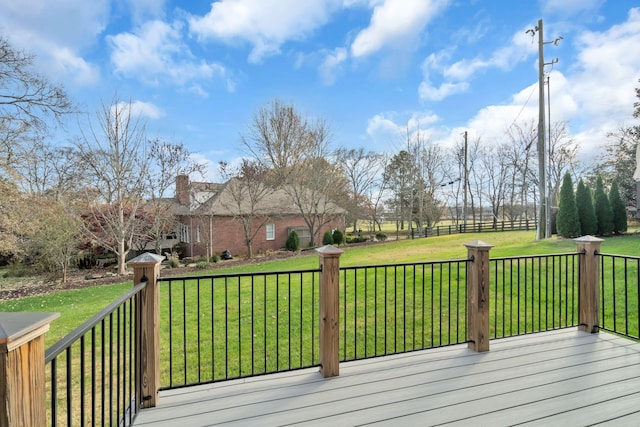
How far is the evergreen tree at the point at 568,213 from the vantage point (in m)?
12.2

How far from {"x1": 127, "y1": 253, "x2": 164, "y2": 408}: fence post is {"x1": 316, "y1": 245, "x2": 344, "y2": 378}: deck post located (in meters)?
1.23

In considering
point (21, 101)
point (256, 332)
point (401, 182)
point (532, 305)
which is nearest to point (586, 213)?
point (532, 305)

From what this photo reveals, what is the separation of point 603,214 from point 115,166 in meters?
18.4

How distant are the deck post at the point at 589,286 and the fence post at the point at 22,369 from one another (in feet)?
14.8

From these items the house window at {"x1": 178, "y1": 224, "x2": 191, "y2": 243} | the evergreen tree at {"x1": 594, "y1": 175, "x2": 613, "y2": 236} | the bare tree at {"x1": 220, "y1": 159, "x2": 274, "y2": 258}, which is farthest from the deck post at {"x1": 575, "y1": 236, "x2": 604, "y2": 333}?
the house window at {"x1": 178, "y1": 224, "x2": 191, "y2": 243}

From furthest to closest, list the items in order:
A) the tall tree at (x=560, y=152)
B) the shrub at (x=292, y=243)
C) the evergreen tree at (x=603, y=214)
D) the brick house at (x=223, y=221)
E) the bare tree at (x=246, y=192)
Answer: the tall tree at (x=560, y=152) → the shrub at (x=292, y=243) → the brick house at (x=223, y=221) → the bare tree at (x=246, y=192) → the evergreen tree at (x=603, y=214)

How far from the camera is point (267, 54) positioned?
1119cm

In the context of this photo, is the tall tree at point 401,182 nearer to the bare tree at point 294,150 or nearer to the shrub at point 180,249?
the bare tree at point 294,150

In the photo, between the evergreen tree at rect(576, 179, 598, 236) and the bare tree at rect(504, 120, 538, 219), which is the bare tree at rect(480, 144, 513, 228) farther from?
the evergreen tree at rect(576, 179, 598, 236)

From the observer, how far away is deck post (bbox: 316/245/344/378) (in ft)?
8.95

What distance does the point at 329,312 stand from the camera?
275 centimetres

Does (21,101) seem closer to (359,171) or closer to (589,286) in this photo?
(589,286)

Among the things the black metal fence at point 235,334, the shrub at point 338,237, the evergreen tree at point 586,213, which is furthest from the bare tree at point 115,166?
the evergreen tree at point 586,213

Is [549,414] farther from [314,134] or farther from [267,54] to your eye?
[314,134]
